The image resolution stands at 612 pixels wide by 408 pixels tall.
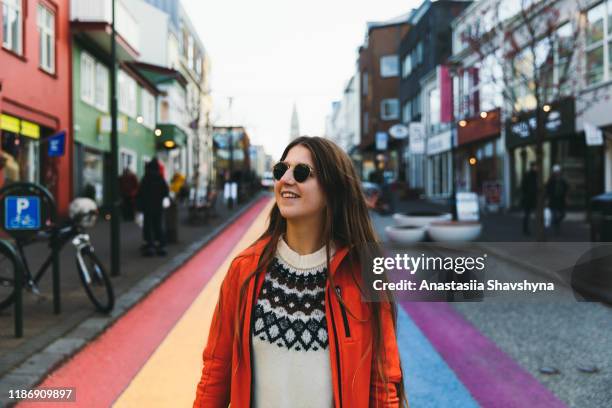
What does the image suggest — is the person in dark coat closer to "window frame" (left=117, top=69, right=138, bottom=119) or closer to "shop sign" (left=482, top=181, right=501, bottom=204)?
"window frame" (left=117, top=69, right=138, bottom=119)

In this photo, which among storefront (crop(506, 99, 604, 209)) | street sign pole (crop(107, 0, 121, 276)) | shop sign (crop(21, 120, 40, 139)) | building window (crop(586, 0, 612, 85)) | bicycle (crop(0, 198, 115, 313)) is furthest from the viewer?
storefront (crop(506, 99, 604, 209))

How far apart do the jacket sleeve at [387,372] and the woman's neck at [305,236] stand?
0.99ft

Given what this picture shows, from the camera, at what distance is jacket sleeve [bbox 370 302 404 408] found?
6.43ft

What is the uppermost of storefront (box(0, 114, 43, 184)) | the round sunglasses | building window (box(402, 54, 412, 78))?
building window (box(402, 54, 412, 78))

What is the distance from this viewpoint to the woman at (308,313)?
194 cm

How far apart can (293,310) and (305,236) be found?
0.24 meters

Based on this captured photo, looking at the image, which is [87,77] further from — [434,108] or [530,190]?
[434,108]

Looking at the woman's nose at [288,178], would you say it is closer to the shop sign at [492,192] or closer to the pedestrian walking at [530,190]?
the pedestrian walking at [530,190]


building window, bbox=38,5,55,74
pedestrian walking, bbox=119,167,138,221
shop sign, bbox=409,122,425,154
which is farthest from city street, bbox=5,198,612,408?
shop sign, bbox=409,122,425,154

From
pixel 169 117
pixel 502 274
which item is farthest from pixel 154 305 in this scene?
pixel 169 117

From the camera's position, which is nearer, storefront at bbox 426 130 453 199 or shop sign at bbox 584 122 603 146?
shop sign at bbox 584 122 603 146

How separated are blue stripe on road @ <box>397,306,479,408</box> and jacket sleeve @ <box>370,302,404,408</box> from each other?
2.48m

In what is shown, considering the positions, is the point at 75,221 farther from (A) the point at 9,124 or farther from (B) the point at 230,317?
(A) the point at 9,124

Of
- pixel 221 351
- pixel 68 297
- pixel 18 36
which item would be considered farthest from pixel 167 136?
pixel 221 351
